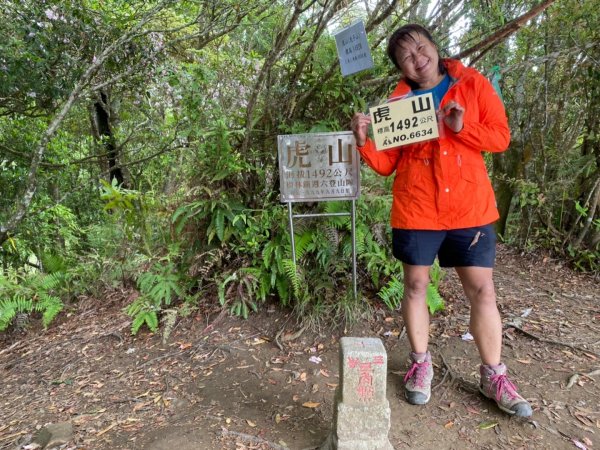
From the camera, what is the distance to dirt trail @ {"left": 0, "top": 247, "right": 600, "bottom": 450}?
252cm

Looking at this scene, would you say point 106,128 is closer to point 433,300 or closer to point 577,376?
point 433,300

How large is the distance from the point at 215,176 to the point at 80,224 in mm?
4743

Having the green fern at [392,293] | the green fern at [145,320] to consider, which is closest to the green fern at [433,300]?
the green fern at [392,293]

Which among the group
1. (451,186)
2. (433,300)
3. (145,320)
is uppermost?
(451,186)

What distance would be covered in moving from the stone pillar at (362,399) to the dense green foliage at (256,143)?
147cm

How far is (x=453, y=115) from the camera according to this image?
88.2 inches

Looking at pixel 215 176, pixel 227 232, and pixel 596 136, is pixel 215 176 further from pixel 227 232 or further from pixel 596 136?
pixel 596 136

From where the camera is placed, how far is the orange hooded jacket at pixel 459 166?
2340 mm

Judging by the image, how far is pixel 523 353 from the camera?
3.30 m

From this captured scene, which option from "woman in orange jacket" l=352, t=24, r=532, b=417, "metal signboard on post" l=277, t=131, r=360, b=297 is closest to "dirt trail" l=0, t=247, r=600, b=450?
"woman in orange jacket" l=352, t=24, r=532, b=417

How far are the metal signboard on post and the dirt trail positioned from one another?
3.95 ft

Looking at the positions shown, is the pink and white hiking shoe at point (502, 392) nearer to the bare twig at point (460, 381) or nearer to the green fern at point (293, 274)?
the bare twig at point (460, 381)

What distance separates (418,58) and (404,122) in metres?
0.37

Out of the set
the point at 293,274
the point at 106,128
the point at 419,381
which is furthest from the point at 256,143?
the point at 106,128
